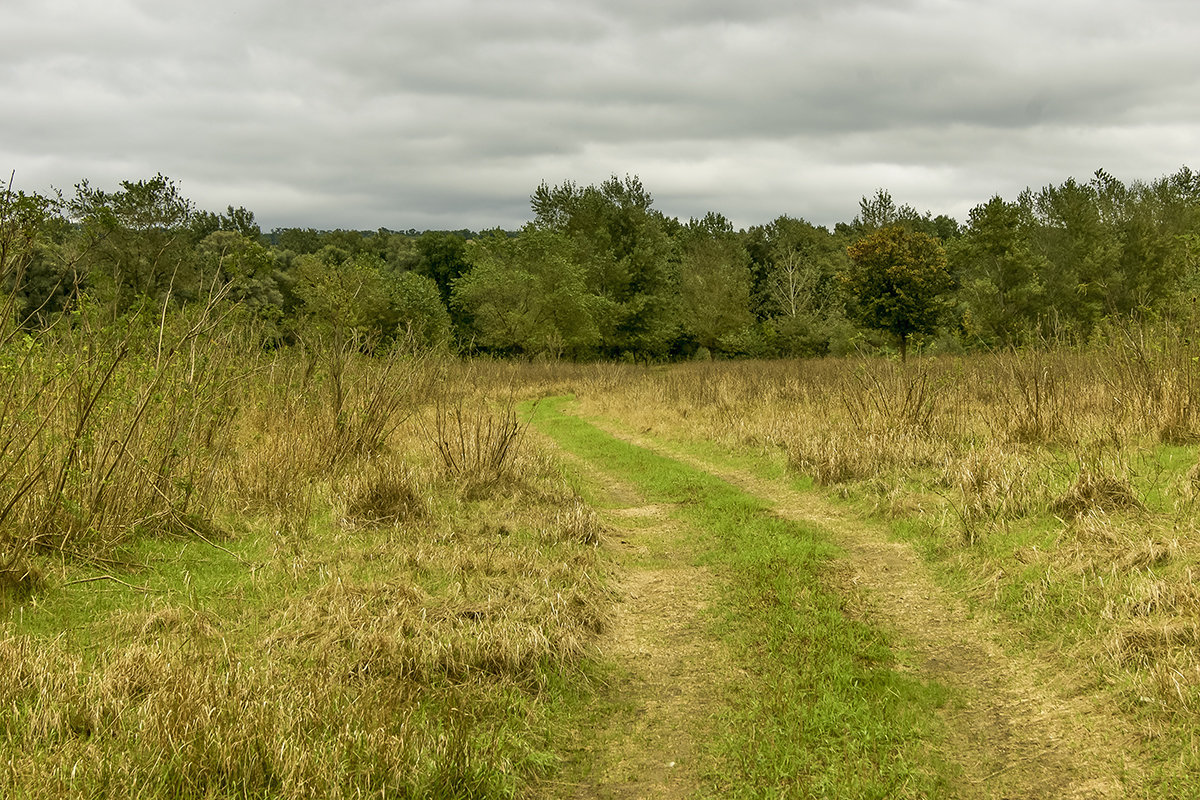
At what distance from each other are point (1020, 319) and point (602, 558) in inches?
1283

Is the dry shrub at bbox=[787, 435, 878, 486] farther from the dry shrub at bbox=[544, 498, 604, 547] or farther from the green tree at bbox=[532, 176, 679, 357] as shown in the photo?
the green tree at bbox=[532, 176, 679, 357]

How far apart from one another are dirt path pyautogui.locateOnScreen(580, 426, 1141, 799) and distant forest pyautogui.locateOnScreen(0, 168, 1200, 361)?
17.5 metres

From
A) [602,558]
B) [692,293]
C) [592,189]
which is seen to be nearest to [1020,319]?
[692,293]

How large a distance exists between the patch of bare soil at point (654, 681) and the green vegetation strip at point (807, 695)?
159 mm

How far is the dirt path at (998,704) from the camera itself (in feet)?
11.6

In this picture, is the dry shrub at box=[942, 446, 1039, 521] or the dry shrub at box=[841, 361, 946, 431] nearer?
the dry shrub at box=[942, 446, 1039, 521]

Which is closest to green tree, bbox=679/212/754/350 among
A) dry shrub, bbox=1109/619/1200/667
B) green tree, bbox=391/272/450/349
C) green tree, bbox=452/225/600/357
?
green tree, bbox=452/225/600/357

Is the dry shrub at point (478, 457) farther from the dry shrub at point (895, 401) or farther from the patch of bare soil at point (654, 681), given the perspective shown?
the dry shrub at point (895, 401)

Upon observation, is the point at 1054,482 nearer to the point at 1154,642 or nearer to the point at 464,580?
the point at 1154,642

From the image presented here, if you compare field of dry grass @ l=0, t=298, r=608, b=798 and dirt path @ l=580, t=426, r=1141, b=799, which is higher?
field of dry grass @ l=0, t=298, r=608, b=798

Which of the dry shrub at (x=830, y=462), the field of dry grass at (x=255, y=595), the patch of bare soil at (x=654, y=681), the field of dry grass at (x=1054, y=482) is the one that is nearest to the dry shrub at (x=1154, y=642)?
the field of dry grass at (x=1054, y=482)

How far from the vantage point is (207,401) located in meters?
7.25

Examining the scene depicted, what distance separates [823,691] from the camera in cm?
434

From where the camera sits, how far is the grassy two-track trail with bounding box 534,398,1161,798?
3.64 m
